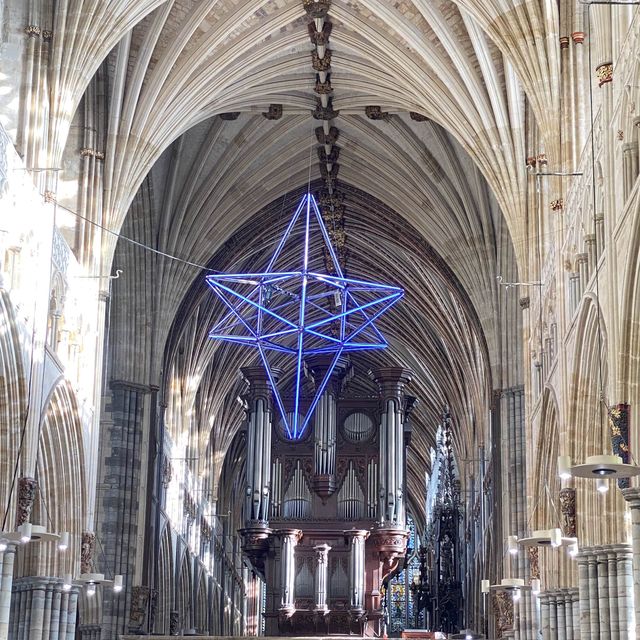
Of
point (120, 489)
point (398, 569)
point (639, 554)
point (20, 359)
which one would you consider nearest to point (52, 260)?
point (20, 359)

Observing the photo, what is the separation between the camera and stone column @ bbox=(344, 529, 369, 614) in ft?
116

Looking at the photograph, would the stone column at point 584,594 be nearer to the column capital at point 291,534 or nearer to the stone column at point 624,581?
the stone column at point 624,581

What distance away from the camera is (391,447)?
127ft

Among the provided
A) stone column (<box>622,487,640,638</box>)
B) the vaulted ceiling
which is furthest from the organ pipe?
stone column (<box>622,487,640,638</box>)

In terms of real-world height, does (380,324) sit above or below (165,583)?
above

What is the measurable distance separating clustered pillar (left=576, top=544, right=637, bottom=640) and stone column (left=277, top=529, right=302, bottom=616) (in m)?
16.4

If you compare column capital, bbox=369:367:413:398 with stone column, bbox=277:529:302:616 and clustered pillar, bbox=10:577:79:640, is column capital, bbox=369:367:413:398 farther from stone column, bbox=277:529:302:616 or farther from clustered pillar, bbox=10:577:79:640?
clustered pillar, bbox=10:577:79:640

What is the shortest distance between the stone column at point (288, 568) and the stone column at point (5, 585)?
624 inches

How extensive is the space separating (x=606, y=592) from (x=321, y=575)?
17119mm

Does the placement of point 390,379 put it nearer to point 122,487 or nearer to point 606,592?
point 122,487

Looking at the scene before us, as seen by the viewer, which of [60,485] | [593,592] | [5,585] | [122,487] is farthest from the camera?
[122,487]

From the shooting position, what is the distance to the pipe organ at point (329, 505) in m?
35.6

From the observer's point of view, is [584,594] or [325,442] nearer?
[584,594]

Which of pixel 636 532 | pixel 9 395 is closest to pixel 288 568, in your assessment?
pixel 9 395
